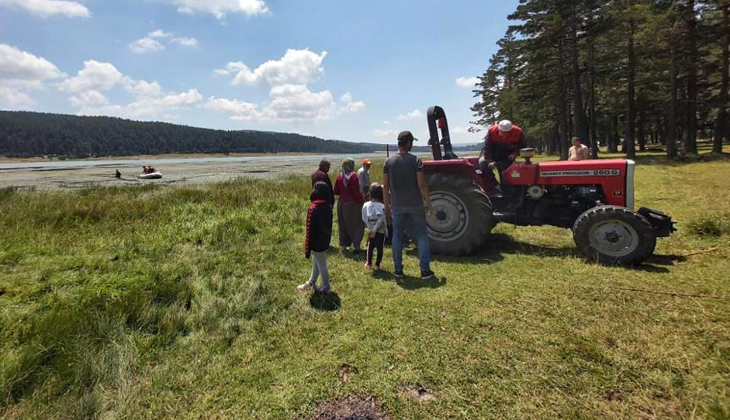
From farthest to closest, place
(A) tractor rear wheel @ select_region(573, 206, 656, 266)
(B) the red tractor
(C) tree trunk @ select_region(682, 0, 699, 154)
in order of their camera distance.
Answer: (C) tree trunk @ select_region(682, 0, 699, 154) < (B) the red tractor < (A) tractor rear wheel @ select_region(573, 206, 656, 266)

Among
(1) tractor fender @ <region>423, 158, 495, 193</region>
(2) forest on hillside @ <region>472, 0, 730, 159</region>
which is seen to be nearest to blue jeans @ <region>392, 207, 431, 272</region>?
(1) tractor fender @ <region>423, 158, 495, 193</region>

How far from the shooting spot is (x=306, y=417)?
84.0 inches

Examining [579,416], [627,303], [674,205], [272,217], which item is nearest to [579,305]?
[627,303]

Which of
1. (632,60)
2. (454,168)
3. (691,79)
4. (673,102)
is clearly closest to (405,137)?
(454,168)

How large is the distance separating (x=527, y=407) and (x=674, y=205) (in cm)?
787

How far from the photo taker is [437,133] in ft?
19.5

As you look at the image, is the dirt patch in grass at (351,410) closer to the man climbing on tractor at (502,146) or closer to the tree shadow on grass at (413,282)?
the tree shadow on grass at (413,282)

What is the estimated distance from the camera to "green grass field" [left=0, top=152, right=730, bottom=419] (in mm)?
2217

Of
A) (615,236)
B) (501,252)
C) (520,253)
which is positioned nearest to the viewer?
(615,236)

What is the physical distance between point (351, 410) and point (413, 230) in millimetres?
2651

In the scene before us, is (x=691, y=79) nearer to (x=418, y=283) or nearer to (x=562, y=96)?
(x=562, y=96)

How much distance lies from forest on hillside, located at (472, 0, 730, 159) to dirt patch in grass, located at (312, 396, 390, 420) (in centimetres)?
2222

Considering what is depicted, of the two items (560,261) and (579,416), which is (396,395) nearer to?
(579,416)

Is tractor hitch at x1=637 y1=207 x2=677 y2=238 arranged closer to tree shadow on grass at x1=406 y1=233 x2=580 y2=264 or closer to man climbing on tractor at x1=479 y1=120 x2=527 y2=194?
tree shadow on grass at x1=406 y1=233 x2=580 y2=264
